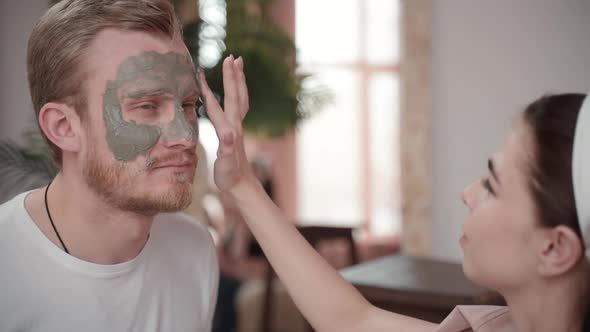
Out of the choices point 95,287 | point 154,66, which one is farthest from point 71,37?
point 95,287

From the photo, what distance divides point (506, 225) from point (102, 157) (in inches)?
30.1

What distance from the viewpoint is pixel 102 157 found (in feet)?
4.18

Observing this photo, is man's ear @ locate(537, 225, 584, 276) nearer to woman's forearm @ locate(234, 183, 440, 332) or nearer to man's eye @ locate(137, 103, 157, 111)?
woman's forearm @ locate(234, 183, 440, 332)

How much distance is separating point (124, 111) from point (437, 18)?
10.9ft

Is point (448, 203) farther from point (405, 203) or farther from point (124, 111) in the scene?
point (124, 111)

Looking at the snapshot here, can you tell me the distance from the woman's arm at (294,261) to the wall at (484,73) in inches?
103

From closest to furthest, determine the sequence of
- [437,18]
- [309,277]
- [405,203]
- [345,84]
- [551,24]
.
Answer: [309,277] < [551,24] < [437,18] < [405,203] < [345,84]

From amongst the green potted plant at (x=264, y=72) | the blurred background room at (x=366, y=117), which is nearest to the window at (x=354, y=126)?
the blurred background room at (x=366, y=117)

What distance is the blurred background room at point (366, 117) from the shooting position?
2.51 m

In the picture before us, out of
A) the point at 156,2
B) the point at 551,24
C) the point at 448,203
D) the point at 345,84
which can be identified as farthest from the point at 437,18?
the point at 156,2

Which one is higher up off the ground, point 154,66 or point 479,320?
point 154,66

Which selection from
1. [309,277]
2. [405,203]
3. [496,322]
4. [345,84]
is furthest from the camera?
[345,84]

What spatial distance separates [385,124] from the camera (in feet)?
21.8

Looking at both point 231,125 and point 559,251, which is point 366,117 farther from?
point 559,251
